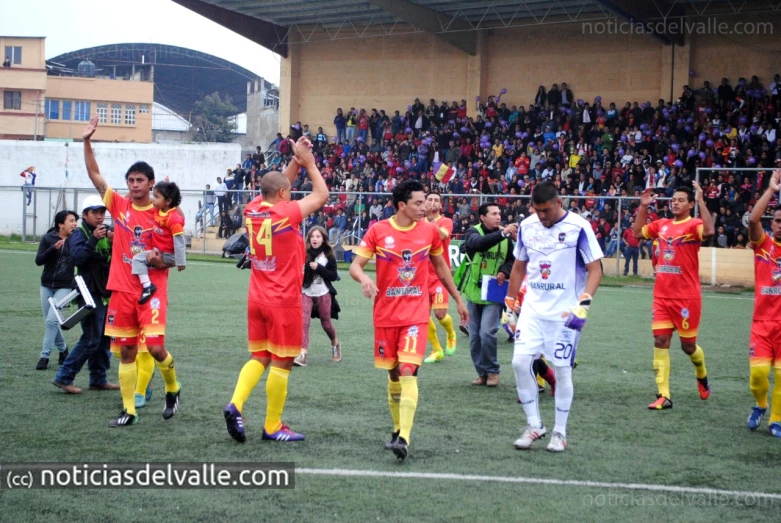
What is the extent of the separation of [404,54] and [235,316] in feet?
80.4

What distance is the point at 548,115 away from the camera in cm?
3162

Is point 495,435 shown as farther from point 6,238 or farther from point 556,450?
point 6,238

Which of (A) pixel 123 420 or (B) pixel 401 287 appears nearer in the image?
(B) pixel 401 287

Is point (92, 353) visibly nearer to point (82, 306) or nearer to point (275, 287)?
point (82, 306)

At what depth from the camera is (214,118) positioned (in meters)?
72.5

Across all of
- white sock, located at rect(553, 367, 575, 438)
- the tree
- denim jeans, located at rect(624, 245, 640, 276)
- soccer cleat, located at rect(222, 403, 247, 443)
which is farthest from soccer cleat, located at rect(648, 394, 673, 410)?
the tree

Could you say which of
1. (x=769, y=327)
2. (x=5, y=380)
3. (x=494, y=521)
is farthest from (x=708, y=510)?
(x=5, y=380)

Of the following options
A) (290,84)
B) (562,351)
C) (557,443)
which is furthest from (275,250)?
(290,84)

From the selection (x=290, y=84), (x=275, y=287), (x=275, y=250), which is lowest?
(x=275, y=287)

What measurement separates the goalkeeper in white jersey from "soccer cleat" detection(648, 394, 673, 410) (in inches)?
70.7

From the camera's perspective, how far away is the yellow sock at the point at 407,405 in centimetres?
630

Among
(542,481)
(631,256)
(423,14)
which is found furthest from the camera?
(423,14)

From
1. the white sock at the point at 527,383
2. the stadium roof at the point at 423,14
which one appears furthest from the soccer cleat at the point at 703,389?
the stadium roof at the point at 423,14

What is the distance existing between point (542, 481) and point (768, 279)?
301 cm
